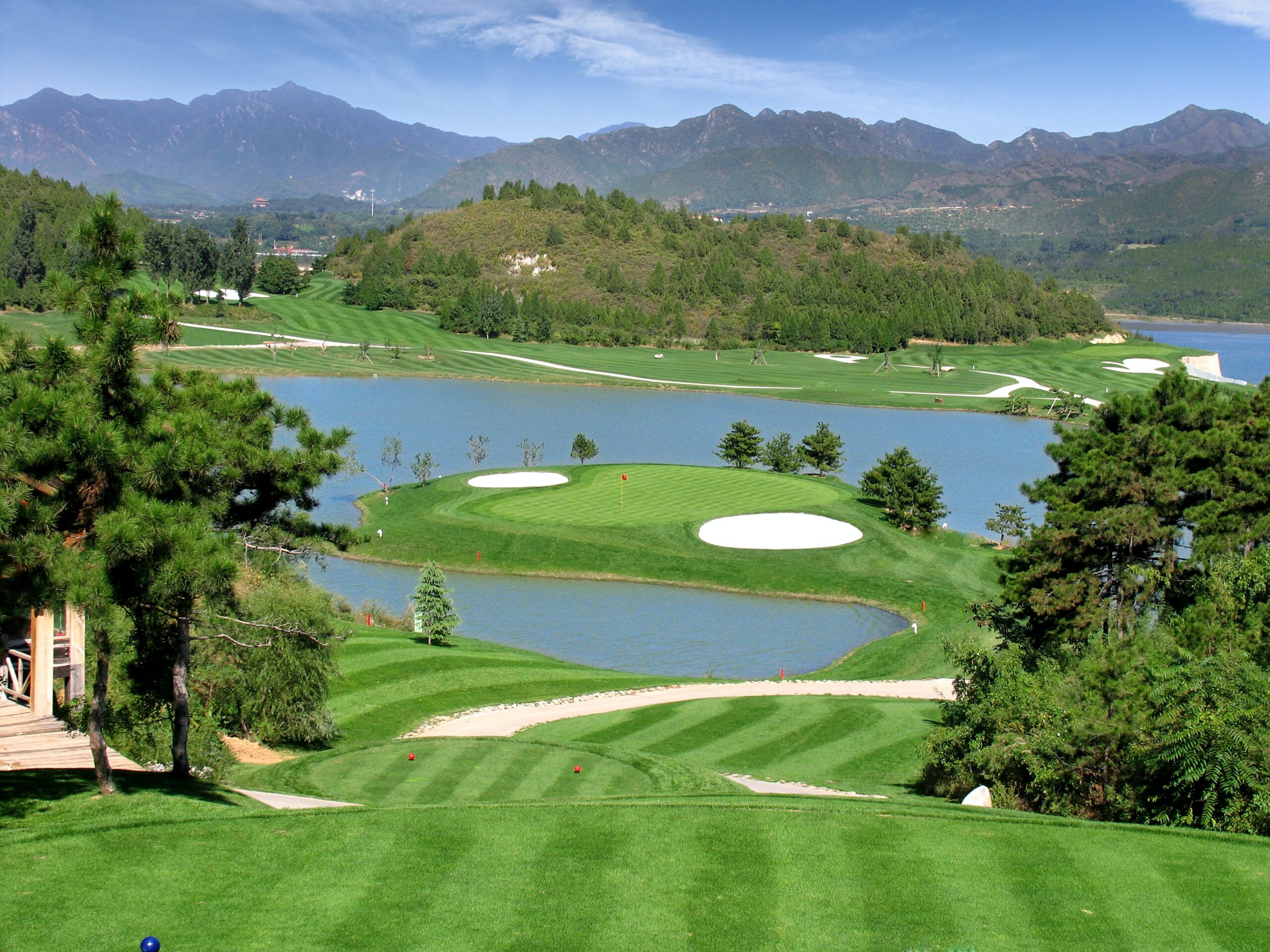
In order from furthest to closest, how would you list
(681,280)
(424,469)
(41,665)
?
(681,280), (424,469), (41,665)

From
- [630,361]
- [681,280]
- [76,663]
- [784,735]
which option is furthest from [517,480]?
[681,280]

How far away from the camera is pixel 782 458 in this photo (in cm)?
5812

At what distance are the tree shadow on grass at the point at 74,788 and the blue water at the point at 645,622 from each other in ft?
62.5

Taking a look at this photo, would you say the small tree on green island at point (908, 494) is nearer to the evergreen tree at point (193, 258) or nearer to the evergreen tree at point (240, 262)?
the evergreen tree at point (193, 258)

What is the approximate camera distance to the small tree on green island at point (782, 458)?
58.0 metres

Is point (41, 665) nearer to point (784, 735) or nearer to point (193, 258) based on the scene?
point (784, 735)

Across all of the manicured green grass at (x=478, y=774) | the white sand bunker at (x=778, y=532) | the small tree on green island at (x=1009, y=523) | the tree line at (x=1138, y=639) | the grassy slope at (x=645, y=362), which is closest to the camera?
Result: the tree line at (x=1138, y=639)

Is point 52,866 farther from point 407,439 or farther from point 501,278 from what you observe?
point 501,278

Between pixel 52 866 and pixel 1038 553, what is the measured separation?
18092 millimetres

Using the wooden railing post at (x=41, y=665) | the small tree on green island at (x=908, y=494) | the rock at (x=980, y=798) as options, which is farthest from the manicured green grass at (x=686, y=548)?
the wooden railing post at (x=41, y=665)

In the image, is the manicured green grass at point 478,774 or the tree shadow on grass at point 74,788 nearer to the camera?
the tree shadow on grass at point 74,788

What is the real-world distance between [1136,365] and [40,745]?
452 ft

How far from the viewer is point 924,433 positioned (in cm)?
8131

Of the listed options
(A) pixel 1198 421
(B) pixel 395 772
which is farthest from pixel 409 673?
(A) pixel 1198 421
